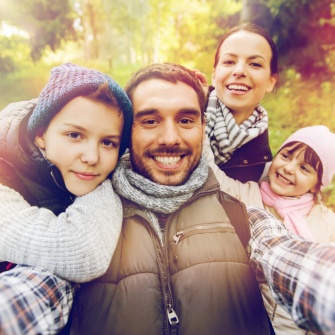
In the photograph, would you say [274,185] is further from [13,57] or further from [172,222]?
[13,57]

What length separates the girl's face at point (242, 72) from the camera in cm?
271

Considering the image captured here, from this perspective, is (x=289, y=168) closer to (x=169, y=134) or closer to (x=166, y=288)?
(x=169, y=134)

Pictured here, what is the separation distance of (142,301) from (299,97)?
7911 mm

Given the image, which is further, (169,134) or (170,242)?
(169,134)

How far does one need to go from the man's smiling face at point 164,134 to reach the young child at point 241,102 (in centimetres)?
73

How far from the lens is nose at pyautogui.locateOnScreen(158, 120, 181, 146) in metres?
1.98

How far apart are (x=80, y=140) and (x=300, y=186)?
1.87 meters

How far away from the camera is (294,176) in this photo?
256 cm

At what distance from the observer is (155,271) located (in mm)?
1630

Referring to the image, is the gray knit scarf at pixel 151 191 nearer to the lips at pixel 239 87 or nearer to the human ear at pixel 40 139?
the human ear at pixel 40 139

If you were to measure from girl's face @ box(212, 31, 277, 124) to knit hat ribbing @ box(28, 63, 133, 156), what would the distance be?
53.0 inches

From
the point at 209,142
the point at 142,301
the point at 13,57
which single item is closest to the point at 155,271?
the point at 142,301

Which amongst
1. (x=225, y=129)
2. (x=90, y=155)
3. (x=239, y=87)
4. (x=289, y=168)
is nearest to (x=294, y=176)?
(x=289, y=168)

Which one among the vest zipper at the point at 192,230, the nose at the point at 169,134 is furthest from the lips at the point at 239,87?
the vest zipper at the point at 192,230
